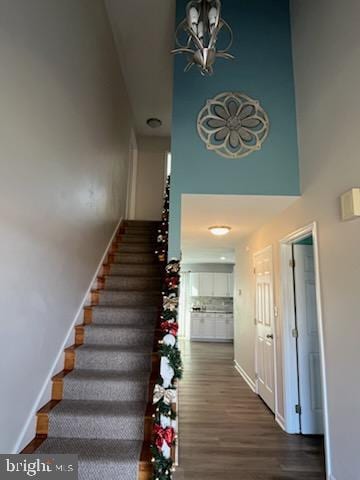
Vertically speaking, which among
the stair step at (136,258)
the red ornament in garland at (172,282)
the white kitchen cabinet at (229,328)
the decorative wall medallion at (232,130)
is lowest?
the white kitchen cabinet at (229,328)

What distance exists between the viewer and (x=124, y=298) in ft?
11.0

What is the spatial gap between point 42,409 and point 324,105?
129 inches

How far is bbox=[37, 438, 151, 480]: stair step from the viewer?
1791 millimetres

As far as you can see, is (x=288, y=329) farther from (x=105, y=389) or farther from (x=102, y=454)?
(x=102, y=454)

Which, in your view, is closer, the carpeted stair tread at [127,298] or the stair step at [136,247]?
the carpeted stair tread at [127,298]

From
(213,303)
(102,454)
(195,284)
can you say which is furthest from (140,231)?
(213,303)

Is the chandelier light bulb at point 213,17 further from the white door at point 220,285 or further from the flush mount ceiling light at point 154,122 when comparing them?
the white door at point 220,285

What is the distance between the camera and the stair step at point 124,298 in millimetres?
3328

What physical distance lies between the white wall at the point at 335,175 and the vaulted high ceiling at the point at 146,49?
1734 millimetres

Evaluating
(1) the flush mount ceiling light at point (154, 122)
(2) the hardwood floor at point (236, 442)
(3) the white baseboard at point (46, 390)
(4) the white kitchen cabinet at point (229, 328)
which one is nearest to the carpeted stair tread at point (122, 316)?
(3) the white baseboard at point (46, 390)

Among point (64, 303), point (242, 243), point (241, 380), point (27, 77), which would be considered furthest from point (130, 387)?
point (242, 243)

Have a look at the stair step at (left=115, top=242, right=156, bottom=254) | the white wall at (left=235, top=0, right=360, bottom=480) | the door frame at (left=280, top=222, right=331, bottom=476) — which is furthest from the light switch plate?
the stair step at (left=115, top=242, right=156, bottom=254)

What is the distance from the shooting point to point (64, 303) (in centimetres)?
259

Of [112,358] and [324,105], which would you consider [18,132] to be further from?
[324,105]
